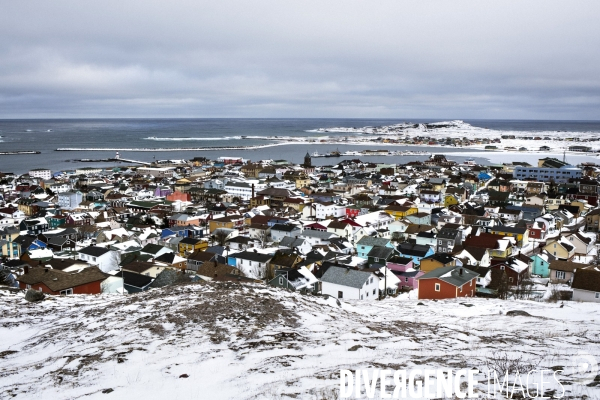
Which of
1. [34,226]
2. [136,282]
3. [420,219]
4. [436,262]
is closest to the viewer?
[136,282]

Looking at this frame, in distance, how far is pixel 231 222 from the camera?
43.9m

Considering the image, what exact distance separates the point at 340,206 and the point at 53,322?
4357 cm

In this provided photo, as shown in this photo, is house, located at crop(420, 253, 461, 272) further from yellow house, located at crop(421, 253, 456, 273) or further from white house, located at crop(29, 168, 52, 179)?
white house, located at crop(29, 168, 52, 179)

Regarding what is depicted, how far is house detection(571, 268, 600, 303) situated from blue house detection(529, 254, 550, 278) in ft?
33.2

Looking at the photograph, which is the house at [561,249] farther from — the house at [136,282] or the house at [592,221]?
the house at [136,282]

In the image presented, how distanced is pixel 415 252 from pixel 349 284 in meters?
11.0

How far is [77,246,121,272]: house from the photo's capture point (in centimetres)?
3126

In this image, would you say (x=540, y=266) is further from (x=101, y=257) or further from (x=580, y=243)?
(x=101, y=257)

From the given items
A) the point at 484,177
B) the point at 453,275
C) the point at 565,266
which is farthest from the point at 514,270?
the point at 484,177

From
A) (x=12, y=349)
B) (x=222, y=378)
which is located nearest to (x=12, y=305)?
(x=12, y=349)

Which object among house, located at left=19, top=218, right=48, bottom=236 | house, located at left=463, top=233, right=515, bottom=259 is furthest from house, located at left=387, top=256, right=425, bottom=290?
house, located at left=19, top=218, right=48, bottom=236

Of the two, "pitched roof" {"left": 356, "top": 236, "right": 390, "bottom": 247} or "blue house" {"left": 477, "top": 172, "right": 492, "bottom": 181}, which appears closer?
"pitched roof" {"left": 356, "top": 236, "right": 390, "bottom": 247}

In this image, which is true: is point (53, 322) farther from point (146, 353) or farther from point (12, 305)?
point (146, 353)

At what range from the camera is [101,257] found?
31.5 metres
